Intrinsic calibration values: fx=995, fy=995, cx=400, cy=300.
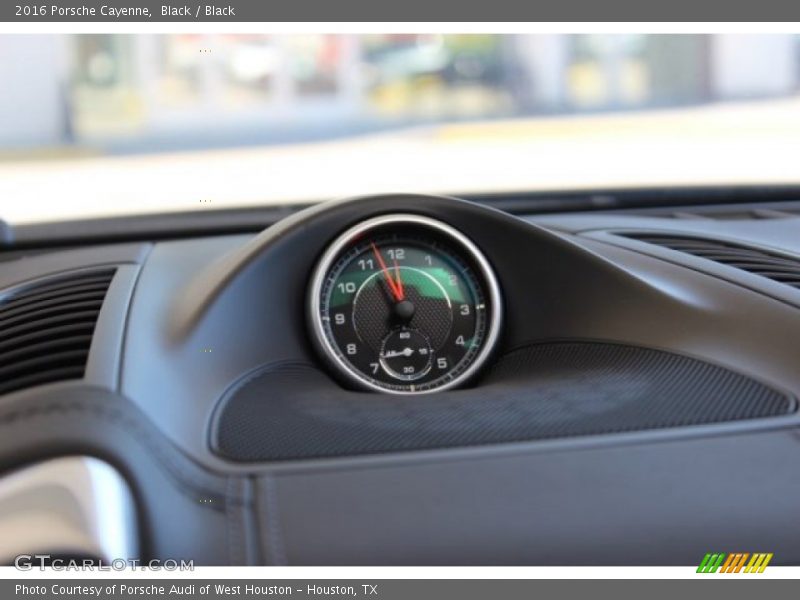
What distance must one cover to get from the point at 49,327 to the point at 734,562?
1.68 meters

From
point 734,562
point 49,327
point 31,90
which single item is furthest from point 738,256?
point 31,90

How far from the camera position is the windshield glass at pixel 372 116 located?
3.44 meters

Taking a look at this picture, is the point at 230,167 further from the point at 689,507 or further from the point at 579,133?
the point at 689,507

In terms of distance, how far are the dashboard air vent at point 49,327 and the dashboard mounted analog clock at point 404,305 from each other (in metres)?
0.60

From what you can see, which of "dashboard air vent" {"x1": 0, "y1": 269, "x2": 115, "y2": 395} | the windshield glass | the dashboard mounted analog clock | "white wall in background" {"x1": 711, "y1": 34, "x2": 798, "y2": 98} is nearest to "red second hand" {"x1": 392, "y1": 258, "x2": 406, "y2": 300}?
the dashboard mounted analog clock

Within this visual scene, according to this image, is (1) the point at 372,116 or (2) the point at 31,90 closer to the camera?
(2) the point at 31,90

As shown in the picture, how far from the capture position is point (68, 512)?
181 cm

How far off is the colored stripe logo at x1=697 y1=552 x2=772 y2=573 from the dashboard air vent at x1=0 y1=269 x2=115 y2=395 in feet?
4.56

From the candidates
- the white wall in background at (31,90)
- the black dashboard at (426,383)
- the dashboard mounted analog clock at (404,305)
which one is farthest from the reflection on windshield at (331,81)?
the dashboard mounted analog clock at (404,305)

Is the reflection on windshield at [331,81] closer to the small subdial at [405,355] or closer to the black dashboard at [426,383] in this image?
the black dashboard at [426,383]

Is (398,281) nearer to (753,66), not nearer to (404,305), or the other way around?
(404,305)

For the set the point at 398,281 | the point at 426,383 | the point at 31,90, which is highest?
the point at 31,90

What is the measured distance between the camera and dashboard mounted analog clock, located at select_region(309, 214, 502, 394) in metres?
2.74

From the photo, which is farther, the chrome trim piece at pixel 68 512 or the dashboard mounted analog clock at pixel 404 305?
the dashboard mounted analog clock at pixel 404 305
